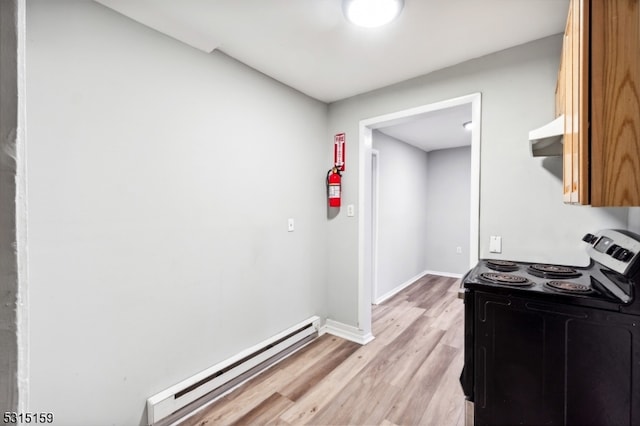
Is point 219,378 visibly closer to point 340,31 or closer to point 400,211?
point 340,31

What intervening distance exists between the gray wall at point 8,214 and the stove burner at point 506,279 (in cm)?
154

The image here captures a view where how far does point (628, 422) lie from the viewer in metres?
1.01

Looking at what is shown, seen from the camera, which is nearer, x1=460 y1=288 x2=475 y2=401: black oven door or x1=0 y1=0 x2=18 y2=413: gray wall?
x1=0 y1=0 x2=18 y2=413: gray wall

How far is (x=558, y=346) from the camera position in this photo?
1104 mm

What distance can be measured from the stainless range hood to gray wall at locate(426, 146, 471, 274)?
10.6ft

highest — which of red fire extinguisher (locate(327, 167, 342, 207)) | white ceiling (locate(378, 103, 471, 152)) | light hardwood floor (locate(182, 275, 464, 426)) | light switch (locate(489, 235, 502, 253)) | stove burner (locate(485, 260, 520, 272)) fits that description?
white ceiling (locate(378, 103, 471, 152))

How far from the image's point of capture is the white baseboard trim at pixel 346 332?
2.70 meters

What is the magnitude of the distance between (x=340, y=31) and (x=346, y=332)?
2.55 meters

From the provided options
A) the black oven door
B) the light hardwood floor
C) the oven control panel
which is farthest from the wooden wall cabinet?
the light hardwood floor

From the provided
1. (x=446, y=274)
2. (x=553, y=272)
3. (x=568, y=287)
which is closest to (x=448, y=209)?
(x=446, y=274)

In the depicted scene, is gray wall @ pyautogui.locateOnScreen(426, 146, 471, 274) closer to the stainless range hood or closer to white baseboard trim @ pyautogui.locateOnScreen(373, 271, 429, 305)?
white baseboard trim @ pyautogui.locateOnScreen(373, 271, 429, 305)

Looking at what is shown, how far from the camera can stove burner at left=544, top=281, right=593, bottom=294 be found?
113cm

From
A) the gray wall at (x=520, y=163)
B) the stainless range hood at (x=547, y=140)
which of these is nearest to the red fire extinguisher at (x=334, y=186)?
the gray wall at (x=520, y=163)

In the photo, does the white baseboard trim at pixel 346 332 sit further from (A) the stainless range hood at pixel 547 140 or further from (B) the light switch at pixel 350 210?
(A) the stainless range hood at pixel 547 140
